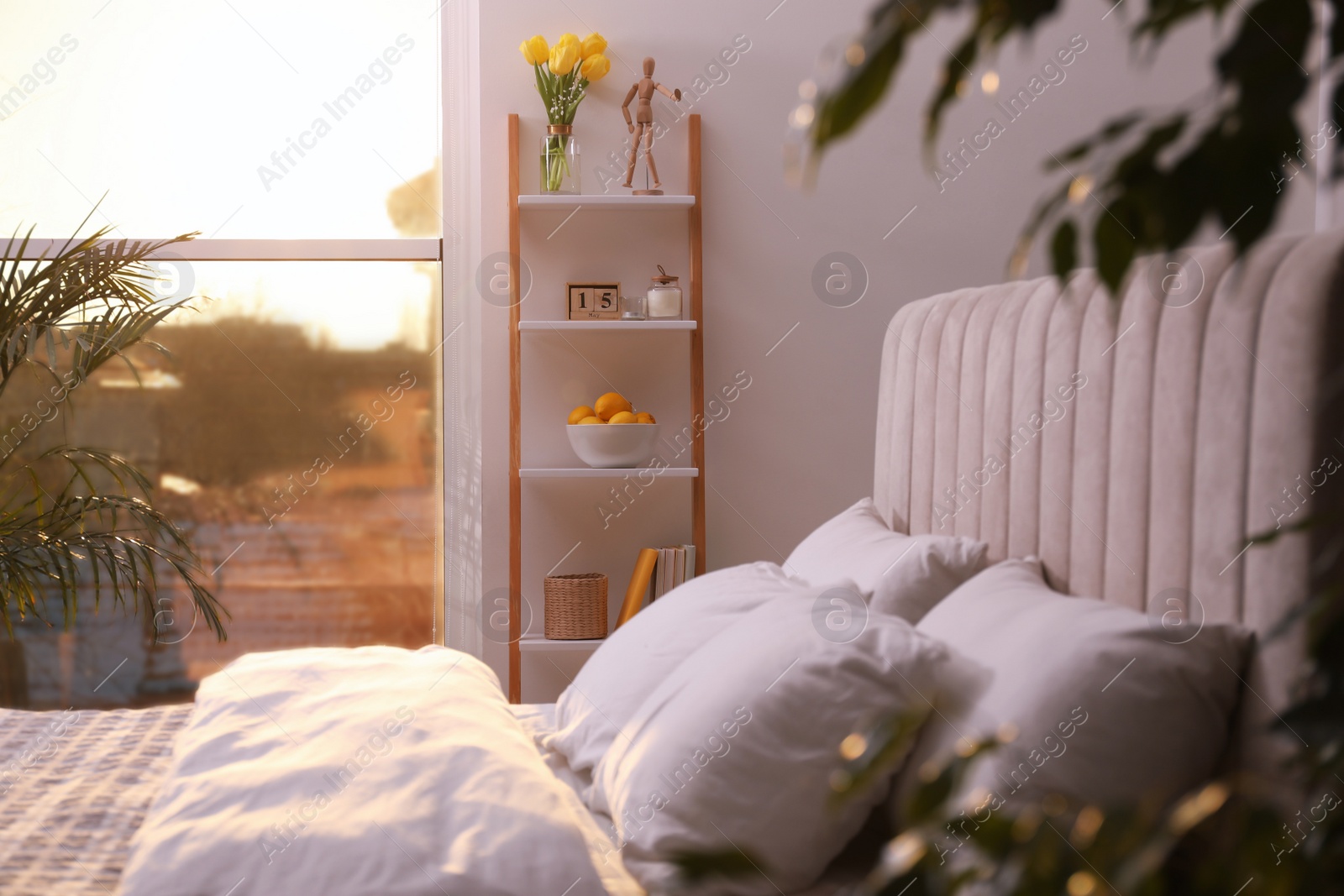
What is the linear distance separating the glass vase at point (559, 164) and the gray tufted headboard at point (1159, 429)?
1320mm

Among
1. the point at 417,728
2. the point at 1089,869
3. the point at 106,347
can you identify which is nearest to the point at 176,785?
the point at 417,728

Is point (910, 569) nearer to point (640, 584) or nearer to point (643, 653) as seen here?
point (643, 653)

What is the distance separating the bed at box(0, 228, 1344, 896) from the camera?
1.15m

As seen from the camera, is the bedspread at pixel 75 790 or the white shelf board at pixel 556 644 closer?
the bedspread at pixel 75 790

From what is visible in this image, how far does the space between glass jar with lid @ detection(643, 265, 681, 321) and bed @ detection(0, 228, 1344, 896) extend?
105 cm

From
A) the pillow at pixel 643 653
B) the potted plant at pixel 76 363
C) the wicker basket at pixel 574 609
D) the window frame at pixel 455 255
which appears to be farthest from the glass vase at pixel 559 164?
the pillow at pixel 643 653

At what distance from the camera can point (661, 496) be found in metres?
3.19

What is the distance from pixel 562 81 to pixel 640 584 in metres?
1.42

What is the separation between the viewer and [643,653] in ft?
5.62

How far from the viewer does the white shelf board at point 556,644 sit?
2.92 m

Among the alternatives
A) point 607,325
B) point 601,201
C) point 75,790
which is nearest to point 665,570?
point 607,325

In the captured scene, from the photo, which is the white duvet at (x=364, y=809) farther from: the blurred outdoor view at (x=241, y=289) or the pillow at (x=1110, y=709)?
the blurred outdoor view at (x=241, y=289)

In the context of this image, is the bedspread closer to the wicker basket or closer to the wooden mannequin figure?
the wicker basket

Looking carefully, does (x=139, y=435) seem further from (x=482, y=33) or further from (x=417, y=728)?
(x=417, y=728)
